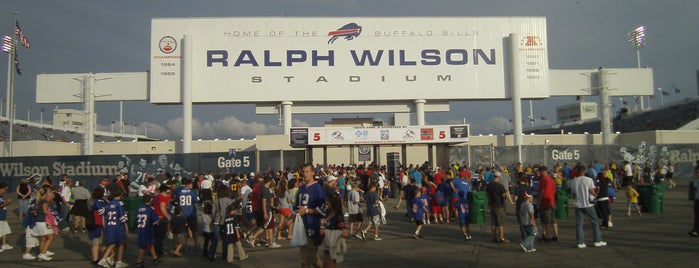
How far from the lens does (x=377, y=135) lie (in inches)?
1101

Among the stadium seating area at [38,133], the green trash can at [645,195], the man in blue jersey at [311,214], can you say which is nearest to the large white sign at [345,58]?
the green trash can at [645,195]

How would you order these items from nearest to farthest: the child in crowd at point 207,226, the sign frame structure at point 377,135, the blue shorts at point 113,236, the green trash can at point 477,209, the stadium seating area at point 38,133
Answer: the blue shorts at point 113,236, the child in crowd at point 207,226, the green trash can at point 477,209, the sign frame structure at point 377,135, the stadium seating area at point 38,133

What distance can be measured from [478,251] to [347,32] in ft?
90.4

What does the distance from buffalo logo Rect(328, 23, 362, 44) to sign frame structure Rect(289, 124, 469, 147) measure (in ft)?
32.6

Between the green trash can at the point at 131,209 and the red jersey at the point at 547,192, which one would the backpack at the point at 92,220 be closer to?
the green trash can at the point at 131,209

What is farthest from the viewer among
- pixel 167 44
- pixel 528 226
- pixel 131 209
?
pixel 167 44

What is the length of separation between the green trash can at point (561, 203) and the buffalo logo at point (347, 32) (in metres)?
23.6

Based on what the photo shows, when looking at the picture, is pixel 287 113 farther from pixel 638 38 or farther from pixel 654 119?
pixel 654 119

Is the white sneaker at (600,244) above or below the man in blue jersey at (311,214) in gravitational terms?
below

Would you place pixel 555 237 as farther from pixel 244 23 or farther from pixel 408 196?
pixel 244 23

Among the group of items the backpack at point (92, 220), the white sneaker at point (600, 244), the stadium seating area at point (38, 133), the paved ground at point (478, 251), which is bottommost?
the paved ground at point (478, 251)

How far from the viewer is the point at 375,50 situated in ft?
116

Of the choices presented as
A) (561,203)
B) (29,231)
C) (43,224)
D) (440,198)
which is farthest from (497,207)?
(29,231)

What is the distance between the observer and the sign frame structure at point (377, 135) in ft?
89.9
